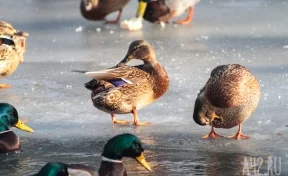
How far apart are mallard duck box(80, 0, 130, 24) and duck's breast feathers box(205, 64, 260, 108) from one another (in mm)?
5206

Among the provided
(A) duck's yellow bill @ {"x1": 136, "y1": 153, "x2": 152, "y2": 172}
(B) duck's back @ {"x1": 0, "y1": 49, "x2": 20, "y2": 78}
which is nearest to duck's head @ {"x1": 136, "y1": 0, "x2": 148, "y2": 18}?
(B) duck's back @ {"x1": 0, "y1": 49, "x2": 20, "y2": 78}

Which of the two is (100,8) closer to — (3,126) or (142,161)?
(3,126)

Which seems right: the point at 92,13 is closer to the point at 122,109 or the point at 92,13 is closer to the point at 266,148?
the point at 122,109

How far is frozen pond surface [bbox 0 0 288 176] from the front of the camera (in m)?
6.84

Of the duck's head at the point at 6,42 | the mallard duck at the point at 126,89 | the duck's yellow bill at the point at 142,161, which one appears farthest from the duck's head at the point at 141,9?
the duck's yellow bill at the point at 142,161

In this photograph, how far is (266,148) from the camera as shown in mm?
6930

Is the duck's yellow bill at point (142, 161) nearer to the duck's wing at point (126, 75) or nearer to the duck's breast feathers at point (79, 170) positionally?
the duck's breast feathers at point (79, 170)

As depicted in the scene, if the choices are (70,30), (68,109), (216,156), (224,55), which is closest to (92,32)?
(70,30)

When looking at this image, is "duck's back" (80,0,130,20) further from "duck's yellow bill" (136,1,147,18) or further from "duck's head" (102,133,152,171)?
"duck's head" (102,133,152,171)

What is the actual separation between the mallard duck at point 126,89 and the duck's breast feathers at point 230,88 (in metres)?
0.70

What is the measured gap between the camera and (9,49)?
9344mm

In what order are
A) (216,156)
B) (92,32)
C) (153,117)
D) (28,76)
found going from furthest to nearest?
(92,32), (28,76), (153,117), (216,156)

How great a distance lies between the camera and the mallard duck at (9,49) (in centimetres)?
923

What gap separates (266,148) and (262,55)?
337 centimetres
